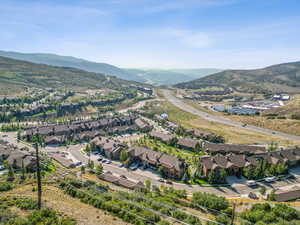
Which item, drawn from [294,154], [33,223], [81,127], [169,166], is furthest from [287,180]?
[81,127]

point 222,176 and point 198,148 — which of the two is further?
point 198,148

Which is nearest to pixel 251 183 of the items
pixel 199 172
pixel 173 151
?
pixel 199 172

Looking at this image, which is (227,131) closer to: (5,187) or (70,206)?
(70,206)

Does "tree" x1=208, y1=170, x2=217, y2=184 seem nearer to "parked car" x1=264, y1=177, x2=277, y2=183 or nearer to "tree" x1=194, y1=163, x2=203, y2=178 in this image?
"tree" x1=194, y1=163, x2=203, y2=178

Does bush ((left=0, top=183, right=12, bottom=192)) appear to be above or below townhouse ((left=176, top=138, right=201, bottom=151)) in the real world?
above

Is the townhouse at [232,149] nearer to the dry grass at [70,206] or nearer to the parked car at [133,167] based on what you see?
the parked car at [133,167]

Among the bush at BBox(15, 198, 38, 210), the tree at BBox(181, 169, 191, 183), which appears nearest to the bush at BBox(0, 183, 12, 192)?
the bush at BBox(15, 198, 38, 210)

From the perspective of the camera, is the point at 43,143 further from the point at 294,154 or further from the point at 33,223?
the point at 294,154

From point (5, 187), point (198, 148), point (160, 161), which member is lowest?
point (160, 161)

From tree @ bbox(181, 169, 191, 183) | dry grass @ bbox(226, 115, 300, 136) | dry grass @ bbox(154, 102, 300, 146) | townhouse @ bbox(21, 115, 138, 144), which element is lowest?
tree @ bbox(181, 169, 191, 183)

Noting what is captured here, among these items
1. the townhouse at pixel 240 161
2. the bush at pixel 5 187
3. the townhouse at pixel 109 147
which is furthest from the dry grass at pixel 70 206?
the townhouse at pixel 240 161
